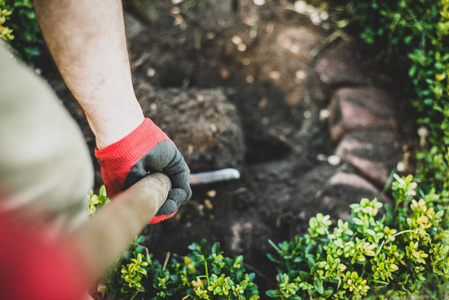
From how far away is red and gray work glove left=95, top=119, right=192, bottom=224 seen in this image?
1.14 meters

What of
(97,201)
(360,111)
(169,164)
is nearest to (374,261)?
(169,164)

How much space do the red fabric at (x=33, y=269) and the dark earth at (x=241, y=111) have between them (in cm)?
113

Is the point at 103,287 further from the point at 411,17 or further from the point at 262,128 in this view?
the point at 411,17

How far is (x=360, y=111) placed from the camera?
2.15 metres

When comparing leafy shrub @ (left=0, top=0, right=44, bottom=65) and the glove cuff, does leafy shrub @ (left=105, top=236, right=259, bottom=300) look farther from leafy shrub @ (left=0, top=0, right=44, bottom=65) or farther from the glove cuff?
leafy shrub @ (left=0, top=0, right=44, bottom=65)

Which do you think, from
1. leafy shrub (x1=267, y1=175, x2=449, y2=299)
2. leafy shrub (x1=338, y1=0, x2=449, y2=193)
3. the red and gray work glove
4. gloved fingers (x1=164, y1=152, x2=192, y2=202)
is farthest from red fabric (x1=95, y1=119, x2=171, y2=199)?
leafy shrub (x1=338, y1=0, x2=449, y2=193)

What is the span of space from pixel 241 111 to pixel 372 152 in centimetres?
98

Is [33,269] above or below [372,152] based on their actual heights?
above

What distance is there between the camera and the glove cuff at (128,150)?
1135 millimetres

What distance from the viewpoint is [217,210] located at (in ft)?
5.99

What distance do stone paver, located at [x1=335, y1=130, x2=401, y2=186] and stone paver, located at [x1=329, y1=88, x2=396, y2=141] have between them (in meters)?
0.06

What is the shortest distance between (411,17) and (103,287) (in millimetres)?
2483

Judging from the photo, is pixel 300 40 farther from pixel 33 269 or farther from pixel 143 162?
pixel 33 269

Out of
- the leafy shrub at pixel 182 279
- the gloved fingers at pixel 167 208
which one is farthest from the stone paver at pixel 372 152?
the gloved fingers at pixel 167 208
